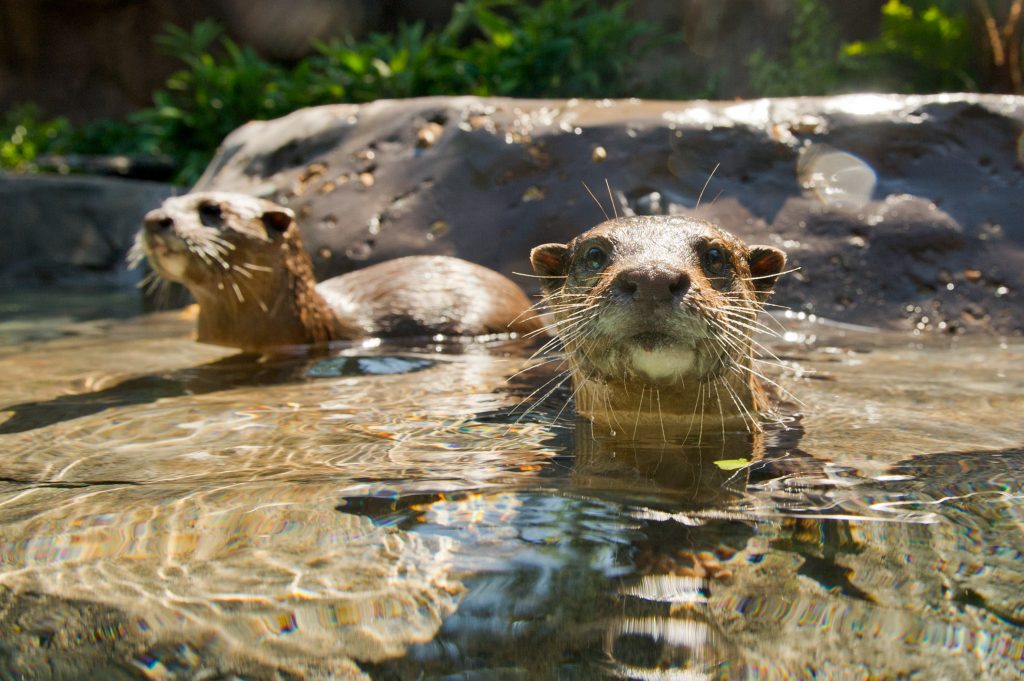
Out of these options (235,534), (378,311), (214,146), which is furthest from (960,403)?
(214,146)

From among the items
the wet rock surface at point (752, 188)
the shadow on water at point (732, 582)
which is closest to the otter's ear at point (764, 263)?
the shadow on water at point (732, 582)

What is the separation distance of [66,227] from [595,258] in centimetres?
1006

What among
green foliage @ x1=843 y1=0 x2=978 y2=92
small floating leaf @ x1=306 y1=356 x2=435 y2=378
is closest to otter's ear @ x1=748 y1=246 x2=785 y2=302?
small floating leaf @ x1=306 y1=356 x2=435 y2=378

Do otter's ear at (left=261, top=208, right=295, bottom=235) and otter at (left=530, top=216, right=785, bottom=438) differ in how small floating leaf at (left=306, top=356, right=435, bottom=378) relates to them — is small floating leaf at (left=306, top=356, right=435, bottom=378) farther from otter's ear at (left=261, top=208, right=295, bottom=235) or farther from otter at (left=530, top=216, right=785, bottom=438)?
otter at (left=530, top=216, right=785, bottom=438)

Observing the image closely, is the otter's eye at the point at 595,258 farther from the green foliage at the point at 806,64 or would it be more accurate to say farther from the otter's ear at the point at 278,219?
the green foliage at the point at 806,64

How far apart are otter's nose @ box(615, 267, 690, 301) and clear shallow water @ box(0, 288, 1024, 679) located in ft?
1.28

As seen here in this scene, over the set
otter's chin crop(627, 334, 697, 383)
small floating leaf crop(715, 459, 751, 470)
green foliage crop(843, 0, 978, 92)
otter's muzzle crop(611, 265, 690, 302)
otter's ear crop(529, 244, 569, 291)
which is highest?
green foliage crop(843, 0, 978, 92)

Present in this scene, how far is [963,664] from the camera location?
1.35 meters

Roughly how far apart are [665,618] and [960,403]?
2.03 meters

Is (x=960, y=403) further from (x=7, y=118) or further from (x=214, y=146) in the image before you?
(x=7, y=118)

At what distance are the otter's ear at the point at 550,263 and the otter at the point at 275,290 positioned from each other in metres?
1.34

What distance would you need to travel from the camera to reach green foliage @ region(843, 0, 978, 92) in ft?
39.0

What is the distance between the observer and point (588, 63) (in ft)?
40.8

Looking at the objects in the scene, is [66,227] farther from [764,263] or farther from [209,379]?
[764,263]
